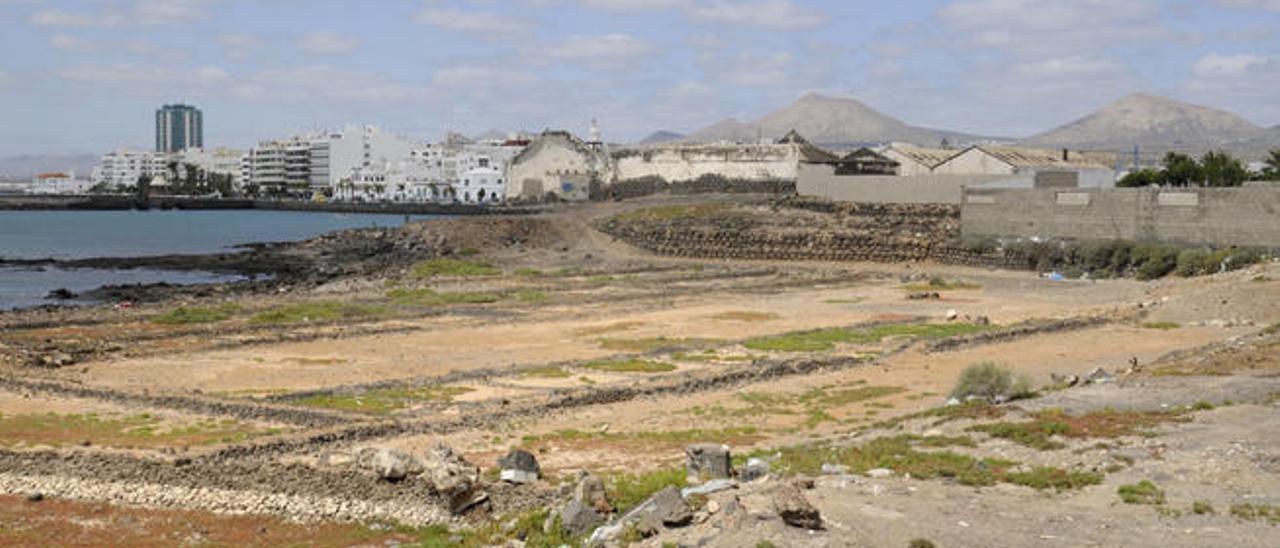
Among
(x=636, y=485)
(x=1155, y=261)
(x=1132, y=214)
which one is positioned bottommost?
(x=636, y=485)

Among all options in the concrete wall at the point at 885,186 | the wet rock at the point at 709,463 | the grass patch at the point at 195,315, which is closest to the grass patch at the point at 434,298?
the grass patch at the point at 195,315

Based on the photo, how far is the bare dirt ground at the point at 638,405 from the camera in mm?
14773

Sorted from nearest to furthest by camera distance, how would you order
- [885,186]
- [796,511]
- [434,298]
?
[796,511]
[434,298]
[885,186]

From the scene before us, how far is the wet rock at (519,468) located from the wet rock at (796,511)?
639cm

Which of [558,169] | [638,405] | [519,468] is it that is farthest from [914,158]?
[519,468]

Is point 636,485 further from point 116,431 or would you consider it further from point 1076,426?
point 116,431

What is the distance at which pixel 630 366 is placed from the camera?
30359mm

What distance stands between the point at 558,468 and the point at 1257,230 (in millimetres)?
39490

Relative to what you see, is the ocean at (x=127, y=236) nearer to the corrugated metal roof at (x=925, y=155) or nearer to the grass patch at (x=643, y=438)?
the grass patch at (x=643, y=438)

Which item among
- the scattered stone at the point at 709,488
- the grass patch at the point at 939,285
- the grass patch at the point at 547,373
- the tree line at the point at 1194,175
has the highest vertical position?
the tree line at the point at 1194,175

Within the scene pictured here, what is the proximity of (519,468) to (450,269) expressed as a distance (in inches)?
1649

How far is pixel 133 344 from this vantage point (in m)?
34.3

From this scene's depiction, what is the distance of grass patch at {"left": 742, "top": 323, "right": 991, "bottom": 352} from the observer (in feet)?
110

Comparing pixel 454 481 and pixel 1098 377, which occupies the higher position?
pixel 1098 377
